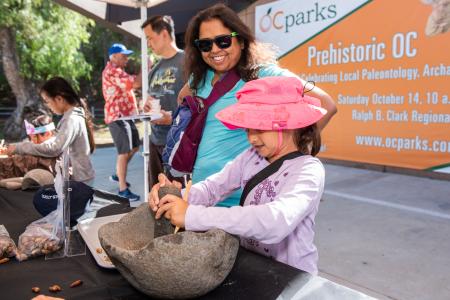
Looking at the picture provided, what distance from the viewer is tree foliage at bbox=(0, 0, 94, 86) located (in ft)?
32.5

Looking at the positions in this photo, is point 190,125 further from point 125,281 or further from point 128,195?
point 128,195

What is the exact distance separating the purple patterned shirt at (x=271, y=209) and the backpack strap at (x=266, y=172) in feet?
0.05

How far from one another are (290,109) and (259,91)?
0.10 meters

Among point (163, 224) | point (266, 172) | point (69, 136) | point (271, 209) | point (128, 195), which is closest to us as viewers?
point (271, 209)

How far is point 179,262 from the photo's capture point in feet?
2.88

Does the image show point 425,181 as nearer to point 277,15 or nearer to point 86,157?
point 277,15

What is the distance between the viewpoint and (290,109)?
1127 millimetres

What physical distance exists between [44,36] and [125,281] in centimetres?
1070

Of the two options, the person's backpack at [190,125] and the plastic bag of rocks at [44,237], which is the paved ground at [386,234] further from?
the plastic bag of rocks at [44,237]

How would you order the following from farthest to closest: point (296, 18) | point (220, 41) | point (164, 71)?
point (296, 18) < point (164, 71) < point (220, 41)

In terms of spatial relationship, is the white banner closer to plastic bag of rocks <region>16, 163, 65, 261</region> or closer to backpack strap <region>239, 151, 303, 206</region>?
backpack strap <region>239, 151, 303, 206</region>

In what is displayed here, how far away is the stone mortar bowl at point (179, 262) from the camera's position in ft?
2.89

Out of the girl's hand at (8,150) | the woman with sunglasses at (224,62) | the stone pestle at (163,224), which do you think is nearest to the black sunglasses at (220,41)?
the woman with sunglasses at (224,62)

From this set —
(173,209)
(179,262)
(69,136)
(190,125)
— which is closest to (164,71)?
(69,136)
